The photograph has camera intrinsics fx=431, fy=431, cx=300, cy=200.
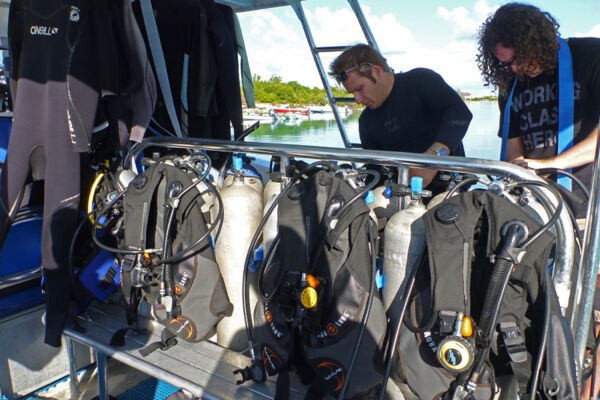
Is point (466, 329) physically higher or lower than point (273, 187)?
lower

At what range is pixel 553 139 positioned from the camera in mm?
1861

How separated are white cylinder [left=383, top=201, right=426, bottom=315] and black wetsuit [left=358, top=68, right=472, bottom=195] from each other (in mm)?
1094

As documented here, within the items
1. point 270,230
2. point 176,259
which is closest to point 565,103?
point 270,230

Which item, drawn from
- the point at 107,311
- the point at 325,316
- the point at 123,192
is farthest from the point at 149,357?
the point at 325,316

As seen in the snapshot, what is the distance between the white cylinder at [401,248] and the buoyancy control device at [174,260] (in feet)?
2.29

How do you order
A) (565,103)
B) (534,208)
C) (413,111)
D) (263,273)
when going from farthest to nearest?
1. (413,111)
2. (565,103)
3. (263,273)
4. (534,208)

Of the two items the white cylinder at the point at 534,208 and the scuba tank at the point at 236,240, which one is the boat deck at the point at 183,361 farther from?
the white cylinder at the point at 534,208

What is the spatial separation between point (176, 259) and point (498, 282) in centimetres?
118

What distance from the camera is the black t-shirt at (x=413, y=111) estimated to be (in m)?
2.44

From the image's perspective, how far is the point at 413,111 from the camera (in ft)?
8.27

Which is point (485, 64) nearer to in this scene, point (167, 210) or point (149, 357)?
point (167, 210)

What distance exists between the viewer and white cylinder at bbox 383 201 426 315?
1409 mm

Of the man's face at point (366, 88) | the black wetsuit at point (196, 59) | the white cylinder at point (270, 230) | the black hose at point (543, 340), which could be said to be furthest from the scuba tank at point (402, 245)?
the black wetsuit at point (196, 59)

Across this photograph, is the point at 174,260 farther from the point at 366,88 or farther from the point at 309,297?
the point at 366,88
